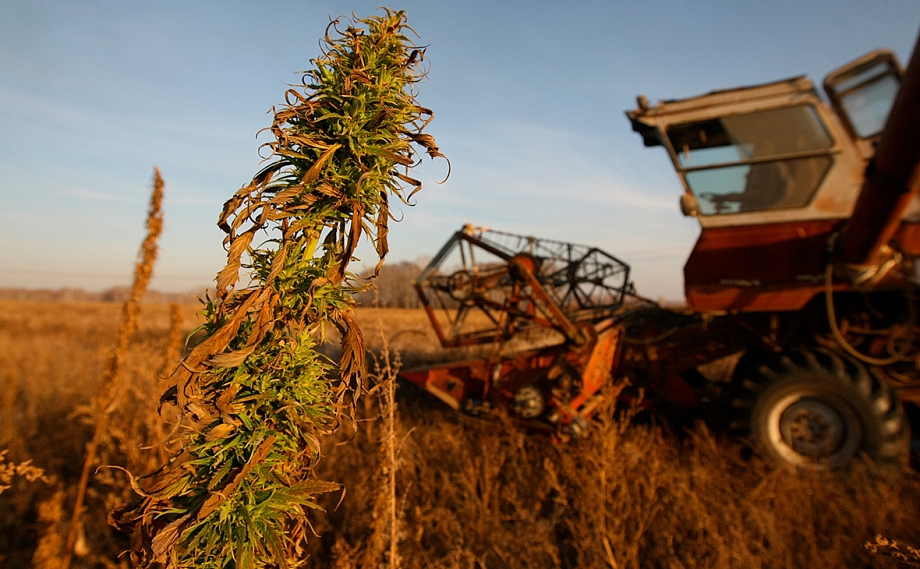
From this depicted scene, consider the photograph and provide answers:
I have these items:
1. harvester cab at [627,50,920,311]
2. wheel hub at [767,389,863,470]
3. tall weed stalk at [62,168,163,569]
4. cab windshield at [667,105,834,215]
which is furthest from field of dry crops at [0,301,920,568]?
cab windshield at [667,105,834,215]

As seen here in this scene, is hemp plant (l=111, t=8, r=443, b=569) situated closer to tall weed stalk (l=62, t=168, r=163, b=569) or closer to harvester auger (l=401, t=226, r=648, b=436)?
tall weed stalk (l=62, t=168, r=163, b=569)

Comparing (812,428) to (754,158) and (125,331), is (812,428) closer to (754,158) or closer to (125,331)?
(754,158)

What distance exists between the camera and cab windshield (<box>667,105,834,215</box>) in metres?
5.06

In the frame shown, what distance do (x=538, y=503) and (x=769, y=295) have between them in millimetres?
3066

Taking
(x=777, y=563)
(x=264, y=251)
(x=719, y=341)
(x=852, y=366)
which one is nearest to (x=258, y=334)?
(x=264, y=251)

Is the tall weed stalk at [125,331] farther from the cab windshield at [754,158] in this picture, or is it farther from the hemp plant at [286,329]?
the cab windshield at [754,158]

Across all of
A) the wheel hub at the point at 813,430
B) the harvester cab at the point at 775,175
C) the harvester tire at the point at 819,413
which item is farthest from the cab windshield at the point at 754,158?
the wheel hub at the point at 813,430

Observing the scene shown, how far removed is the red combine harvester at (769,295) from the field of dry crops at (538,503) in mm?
449

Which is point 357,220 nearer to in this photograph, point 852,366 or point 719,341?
point 852,366

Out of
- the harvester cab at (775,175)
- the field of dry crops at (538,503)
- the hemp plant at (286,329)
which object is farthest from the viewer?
the harvester cab at (775,175)

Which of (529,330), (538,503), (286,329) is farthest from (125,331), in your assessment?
(529,330)

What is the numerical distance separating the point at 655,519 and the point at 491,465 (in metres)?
1.38

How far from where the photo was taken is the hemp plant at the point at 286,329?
2.26 feet

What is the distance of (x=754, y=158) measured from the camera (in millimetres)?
5266
